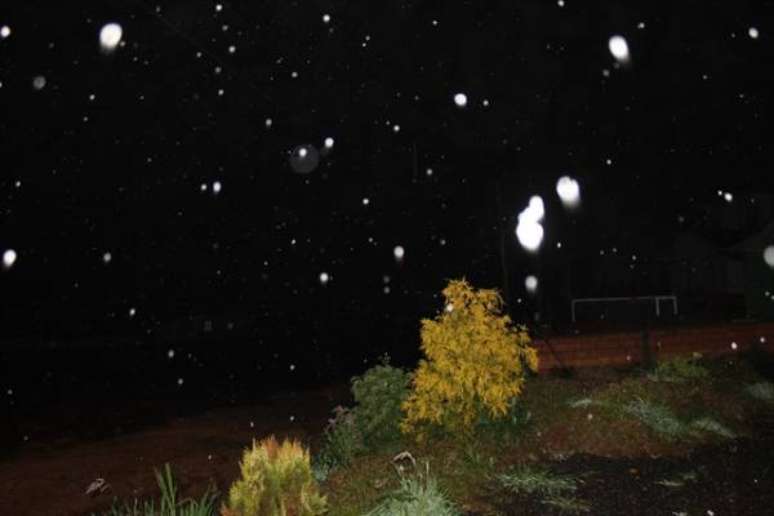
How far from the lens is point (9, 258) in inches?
1314

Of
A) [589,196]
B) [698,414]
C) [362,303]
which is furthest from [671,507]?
[362,303]

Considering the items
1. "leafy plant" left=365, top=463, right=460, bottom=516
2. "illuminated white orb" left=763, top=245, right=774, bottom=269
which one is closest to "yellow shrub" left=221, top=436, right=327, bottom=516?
"leafy plant" left=365, top=463, right=460, bottom=516

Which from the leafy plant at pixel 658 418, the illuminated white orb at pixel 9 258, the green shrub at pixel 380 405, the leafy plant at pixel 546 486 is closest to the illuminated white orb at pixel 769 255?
the leafy plant at pixel 658 418

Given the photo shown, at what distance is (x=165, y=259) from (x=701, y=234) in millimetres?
28531

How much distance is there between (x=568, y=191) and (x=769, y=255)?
9345mm

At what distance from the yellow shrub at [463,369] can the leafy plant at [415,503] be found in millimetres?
1689

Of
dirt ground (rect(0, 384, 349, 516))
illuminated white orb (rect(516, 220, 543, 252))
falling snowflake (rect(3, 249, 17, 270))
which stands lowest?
dirt ground (rect(0, 384, 349, 516))

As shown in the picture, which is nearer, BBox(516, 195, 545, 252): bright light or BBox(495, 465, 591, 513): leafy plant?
BBox(495, 465, 591, 513): leafy plant

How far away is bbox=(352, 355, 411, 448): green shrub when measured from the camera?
7.63 m

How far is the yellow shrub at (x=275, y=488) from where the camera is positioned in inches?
173

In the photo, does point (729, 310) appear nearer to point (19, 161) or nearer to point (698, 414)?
point (698, 414)

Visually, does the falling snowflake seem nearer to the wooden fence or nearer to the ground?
the ground

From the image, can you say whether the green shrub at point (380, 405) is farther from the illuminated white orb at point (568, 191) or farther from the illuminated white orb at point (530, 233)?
the illuminated white orb at point (568, 191)

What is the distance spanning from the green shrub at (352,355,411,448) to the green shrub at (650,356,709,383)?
4.53 meters
